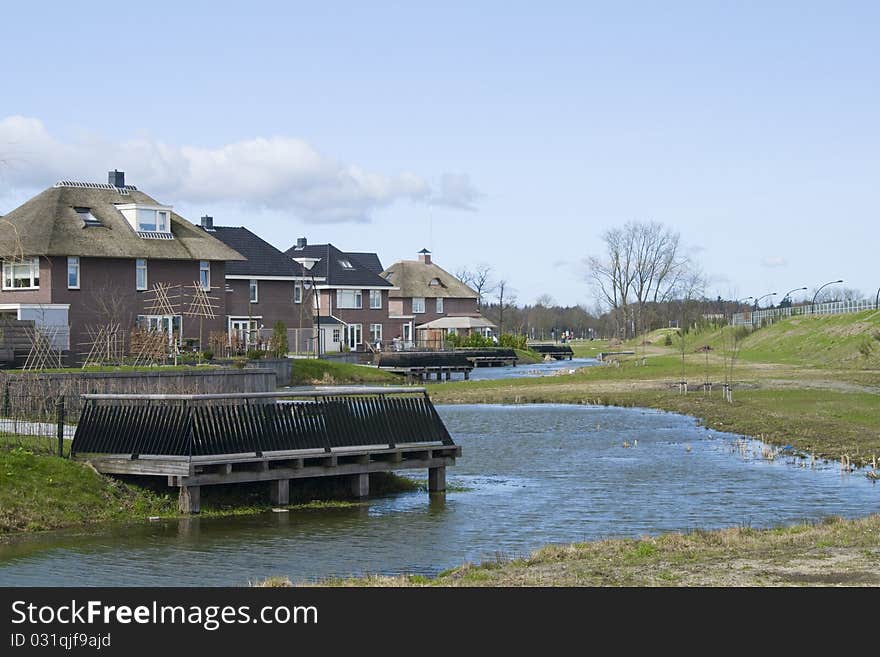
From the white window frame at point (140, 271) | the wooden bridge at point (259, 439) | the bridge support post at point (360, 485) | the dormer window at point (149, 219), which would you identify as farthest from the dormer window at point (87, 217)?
the bridge support post at point (360, 485)

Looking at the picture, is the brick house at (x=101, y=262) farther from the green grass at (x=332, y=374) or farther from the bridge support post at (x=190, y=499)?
the bridge support post at (x=190, y=499)

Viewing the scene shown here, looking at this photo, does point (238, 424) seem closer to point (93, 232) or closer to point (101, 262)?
point (101, 262)

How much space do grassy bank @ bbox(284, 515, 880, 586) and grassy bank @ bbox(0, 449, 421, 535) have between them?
6.76m

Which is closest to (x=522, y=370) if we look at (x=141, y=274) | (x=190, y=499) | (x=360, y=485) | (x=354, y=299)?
(x=354, y=299)

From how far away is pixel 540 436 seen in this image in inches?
1470

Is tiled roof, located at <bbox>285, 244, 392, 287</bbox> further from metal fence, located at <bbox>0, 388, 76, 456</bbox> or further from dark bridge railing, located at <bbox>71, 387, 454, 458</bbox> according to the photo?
dark bridge railing, located at <bbox>71, 387, 454, 458</bbox>

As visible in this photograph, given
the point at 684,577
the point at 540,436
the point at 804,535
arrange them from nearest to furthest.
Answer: the point at 684,577
the point at 804,535
the point at 540,436

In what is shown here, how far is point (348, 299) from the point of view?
88.3m

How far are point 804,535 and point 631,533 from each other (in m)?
3.53

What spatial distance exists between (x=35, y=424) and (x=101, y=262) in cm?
3153

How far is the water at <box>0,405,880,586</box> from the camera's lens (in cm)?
1667

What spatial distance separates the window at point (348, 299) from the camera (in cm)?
8738
